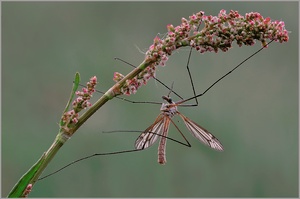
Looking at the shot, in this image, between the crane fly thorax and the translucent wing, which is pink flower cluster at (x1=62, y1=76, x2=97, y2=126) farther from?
the translucent wing

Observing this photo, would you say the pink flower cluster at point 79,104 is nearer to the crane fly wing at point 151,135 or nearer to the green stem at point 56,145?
the green stem at point 56,145

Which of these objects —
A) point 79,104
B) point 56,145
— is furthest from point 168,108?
point 56,145

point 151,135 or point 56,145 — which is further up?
point 151,135

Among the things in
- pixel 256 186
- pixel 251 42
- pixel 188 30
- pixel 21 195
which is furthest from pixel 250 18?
pixel 256 186

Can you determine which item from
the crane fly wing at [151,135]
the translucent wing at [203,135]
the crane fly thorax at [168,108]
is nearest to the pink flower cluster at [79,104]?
the crane fly wing at [151,135]

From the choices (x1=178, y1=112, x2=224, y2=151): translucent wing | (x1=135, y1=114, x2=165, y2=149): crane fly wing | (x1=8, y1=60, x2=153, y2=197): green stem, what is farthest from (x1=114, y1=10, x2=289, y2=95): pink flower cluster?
(x1=178, y1=112, x2=224, y2=151): translucent wing

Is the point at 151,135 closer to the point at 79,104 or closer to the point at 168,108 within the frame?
the point at 168,108

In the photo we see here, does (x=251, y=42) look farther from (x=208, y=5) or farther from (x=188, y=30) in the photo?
(x=208, y=5)
